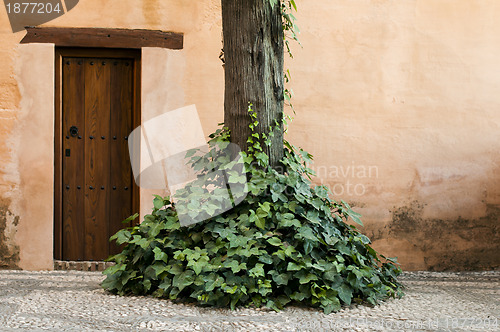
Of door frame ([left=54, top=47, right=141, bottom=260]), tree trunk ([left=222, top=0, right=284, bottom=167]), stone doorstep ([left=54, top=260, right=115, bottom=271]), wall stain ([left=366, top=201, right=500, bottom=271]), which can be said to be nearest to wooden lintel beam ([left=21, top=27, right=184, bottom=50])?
door frame ([left=54, top=47, right=141, bottom=260])

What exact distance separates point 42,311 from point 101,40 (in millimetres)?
2561

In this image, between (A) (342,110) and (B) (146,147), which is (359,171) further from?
(B) (146,147)

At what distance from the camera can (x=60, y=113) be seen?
4.76 m

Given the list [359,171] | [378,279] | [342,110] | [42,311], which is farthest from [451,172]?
[42,311]

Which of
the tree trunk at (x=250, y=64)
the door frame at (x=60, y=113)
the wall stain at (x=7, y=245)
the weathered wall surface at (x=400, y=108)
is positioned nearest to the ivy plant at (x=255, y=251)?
the tree trunk at (x=250, y=64)

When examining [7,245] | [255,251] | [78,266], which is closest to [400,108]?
[255,251]

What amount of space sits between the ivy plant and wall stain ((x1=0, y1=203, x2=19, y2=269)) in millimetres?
1622

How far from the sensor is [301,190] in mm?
3496

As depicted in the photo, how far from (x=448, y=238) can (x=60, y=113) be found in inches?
144

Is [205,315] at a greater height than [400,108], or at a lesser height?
lesser

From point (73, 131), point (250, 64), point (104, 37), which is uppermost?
point (104, 37)

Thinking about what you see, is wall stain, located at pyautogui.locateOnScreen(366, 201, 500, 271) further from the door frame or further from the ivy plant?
the door frame

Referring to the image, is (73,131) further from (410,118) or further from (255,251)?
(410,118)

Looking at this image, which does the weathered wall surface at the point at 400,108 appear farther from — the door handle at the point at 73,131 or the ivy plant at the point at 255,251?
the ivy plant at the point at 255,251
